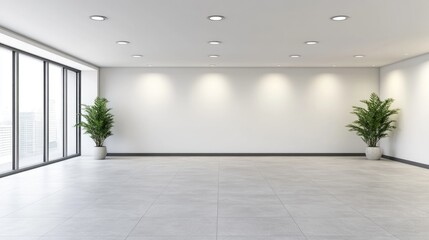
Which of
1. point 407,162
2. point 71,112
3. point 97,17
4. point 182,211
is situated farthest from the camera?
point 71,112

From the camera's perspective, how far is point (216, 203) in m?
6.52

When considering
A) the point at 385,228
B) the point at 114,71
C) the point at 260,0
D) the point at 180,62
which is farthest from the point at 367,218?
the point at 114,71

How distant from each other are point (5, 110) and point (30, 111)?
146cm

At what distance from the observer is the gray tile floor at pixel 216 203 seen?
16.1ft

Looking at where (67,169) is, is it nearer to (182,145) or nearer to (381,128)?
(182,145)

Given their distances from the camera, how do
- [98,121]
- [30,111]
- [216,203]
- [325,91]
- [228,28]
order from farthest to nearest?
[325,91], [98,121], [30,111], [228,28], [216,203]

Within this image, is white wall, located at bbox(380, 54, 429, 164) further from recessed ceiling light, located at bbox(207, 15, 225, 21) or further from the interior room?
recessed ceiling light, located at bbox(207, 15, 225, 21)

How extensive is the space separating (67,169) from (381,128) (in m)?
10.4

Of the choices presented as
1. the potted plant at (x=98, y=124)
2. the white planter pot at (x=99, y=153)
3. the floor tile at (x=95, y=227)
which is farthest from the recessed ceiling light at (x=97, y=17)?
the white planter pot at (x=99, y=153)

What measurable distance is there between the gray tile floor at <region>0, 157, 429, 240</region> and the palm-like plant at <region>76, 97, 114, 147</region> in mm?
2528

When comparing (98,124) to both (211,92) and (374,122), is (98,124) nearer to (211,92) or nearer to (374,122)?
(211,92)

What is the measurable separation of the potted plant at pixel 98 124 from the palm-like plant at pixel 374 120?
877 cm

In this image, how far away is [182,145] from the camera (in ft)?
48.6

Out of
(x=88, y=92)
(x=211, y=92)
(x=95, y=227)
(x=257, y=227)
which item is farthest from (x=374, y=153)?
(x=95, y=227)
